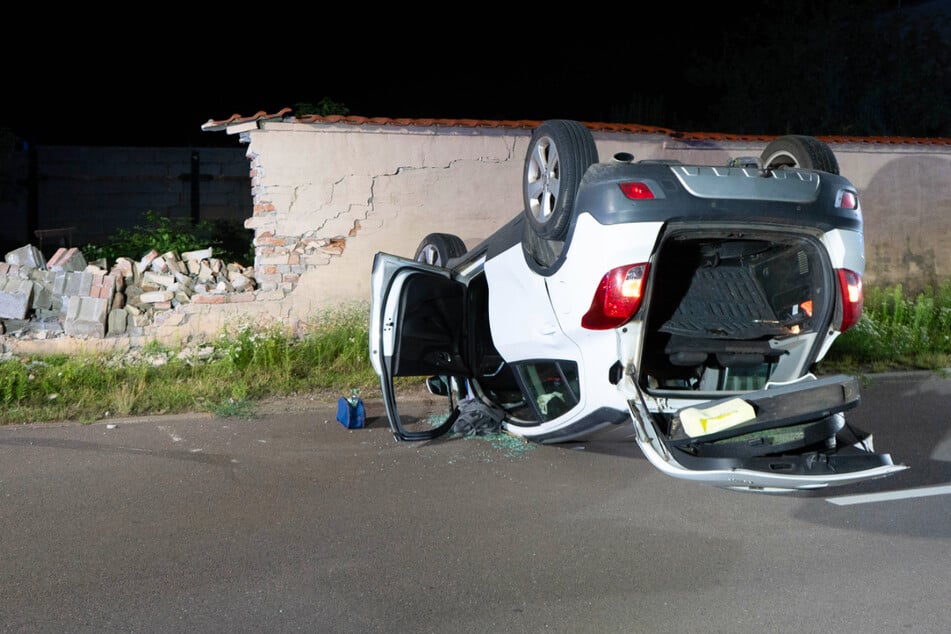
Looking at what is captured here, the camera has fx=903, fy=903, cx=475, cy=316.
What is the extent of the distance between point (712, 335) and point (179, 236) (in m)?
7.11

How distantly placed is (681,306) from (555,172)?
1162 mm

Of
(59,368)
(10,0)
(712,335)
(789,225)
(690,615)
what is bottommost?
(690,615)

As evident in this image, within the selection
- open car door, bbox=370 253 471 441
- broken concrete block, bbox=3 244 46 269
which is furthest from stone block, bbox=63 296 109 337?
open car door, bbox=370 253 471 441

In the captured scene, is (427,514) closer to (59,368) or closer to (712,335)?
(712,335)

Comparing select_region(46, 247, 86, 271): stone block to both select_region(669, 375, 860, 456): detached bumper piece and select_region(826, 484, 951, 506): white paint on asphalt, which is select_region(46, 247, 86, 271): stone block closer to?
select_region(669, 375, 860, 456): detached bumper piece

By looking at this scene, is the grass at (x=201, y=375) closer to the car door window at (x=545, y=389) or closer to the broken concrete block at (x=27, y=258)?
the broken concrete block at (x=27, y=258)

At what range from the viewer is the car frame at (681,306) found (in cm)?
431

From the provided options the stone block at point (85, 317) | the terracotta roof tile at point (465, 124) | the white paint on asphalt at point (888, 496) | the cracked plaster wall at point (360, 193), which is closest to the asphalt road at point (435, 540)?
the white paint on asphalt at point (888, 496)

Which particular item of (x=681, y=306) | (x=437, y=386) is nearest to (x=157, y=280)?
(x=437, y=386)

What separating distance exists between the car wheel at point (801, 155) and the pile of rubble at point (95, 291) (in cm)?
540

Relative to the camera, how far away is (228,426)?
21.7ft

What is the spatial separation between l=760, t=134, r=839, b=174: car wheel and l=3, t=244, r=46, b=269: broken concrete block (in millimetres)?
6992

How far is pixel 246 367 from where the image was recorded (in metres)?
7.96

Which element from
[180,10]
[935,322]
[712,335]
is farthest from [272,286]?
[180,10]
